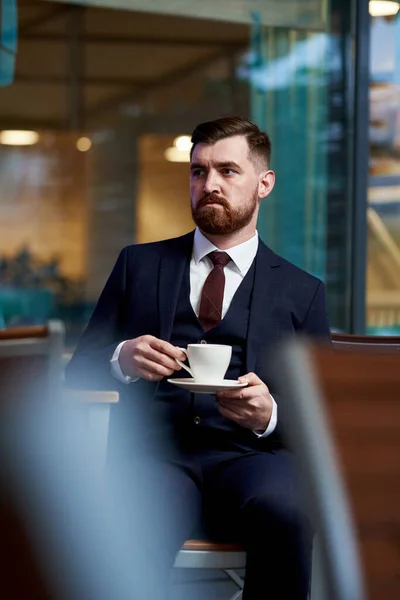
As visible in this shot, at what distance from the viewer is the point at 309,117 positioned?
17.7 feet

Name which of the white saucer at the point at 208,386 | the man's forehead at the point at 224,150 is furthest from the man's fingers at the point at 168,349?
the man's forehead at the point at 224,150

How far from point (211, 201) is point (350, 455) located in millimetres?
1440

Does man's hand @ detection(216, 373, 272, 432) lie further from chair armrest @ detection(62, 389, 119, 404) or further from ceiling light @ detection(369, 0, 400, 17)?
ceiling light @ detection(369, 0, 400, 17)

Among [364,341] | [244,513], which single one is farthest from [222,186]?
[244,513]

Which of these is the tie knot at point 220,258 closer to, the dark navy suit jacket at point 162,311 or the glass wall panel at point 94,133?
the dark navy suit jacket at point 162,311

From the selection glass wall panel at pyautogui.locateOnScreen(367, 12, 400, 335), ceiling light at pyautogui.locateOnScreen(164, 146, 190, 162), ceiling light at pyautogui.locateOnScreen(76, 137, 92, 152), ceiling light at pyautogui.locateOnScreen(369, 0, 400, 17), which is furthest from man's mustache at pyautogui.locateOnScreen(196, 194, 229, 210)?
ceiling light at pyautogui.locateOnScreen(76, 137, 92, 152)

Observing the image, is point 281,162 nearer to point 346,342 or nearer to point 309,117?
point 309,117

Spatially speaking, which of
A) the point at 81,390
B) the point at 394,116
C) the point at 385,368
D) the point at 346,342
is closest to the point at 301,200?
the point at 394,116

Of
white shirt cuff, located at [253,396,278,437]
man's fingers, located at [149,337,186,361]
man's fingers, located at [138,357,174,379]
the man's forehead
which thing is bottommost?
white shirt cuff, located at [253,396,278,437]

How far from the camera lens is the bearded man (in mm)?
2033

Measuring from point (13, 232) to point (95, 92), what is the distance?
1.25 meters

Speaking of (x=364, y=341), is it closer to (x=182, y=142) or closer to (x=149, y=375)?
(x=149, y=375)

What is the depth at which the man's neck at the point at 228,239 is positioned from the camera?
240 cm

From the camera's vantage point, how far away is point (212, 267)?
2.40 meters
